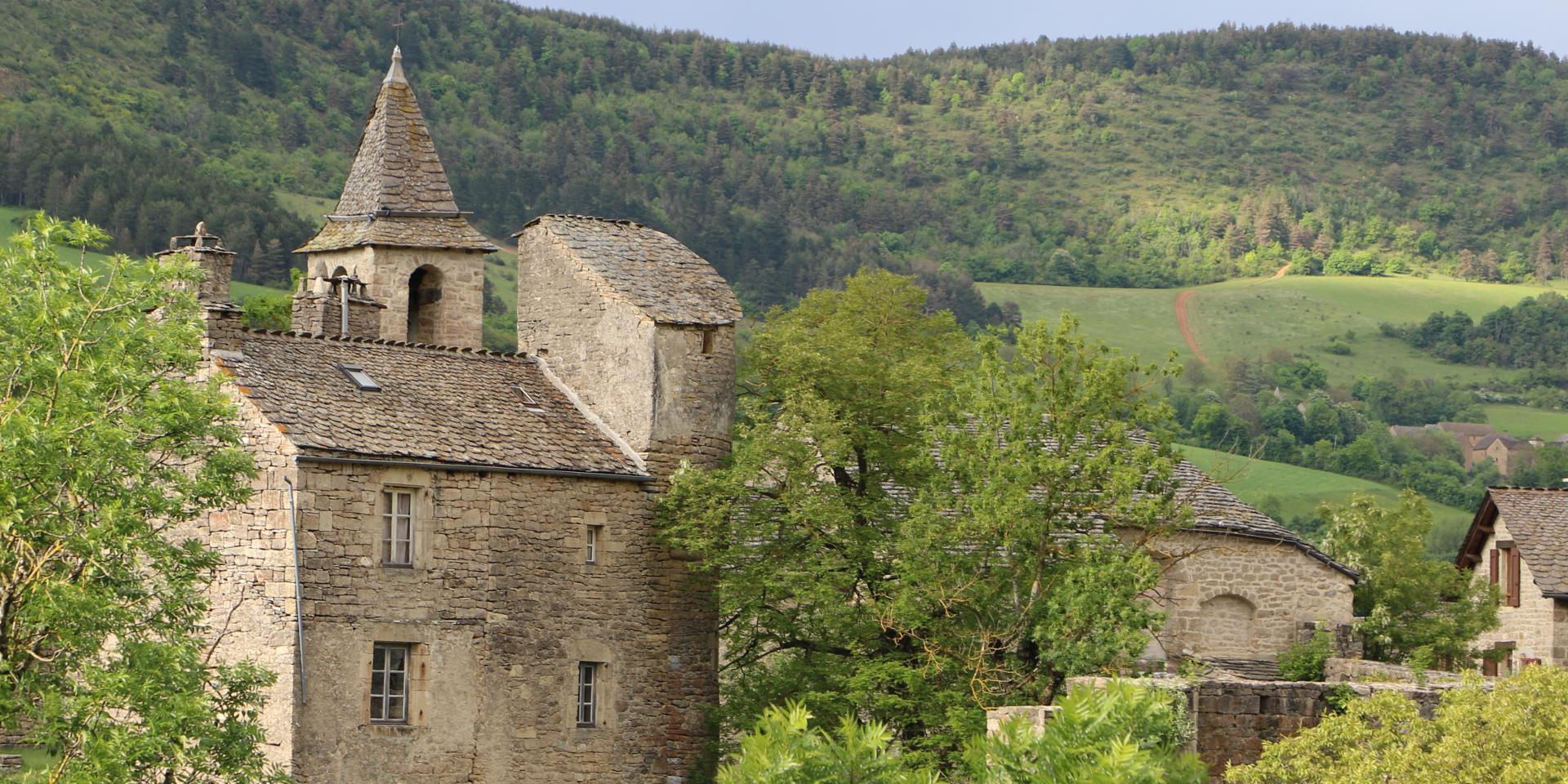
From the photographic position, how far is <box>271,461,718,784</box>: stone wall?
3594 cm

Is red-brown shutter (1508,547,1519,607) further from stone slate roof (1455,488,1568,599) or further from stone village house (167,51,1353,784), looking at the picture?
stone village house (167,51,1353,784)

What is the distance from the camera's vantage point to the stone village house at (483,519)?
35.9 m

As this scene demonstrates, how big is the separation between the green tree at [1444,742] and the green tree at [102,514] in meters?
12.6

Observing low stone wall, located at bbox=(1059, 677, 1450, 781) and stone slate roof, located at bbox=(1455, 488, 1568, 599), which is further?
stone slate roof, located at bbox=(1455, 488, 1568, 599)

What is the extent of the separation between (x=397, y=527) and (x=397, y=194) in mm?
11404

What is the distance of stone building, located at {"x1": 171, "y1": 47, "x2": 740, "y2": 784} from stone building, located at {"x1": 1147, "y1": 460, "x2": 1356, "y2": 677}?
10095 millimetres

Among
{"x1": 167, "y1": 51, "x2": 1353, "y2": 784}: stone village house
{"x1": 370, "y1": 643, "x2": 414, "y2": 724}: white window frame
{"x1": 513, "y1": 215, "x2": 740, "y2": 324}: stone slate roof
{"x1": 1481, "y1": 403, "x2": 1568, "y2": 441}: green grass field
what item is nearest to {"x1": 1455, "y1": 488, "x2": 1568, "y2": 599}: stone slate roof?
{"x1": 167, "y1": 51, "x2": 1353, "y2": 784}: stone village house

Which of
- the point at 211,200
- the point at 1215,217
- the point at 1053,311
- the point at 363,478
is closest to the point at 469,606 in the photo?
the point at 363,478

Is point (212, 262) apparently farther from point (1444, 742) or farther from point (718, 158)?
point (718, 158)

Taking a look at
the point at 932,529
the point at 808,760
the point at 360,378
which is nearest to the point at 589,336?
the point at 360,378

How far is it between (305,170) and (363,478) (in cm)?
10801

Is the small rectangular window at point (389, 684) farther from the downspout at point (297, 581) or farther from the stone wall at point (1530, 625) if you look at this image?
the stone wall at point (1530, 625)

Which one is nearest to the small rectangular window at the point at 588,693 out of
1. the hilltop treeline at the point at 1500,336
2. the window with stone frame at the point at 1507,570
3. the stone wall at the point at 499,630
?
the stone wall at the point at 499,630

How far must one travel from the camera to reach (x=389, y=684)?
36656mm
